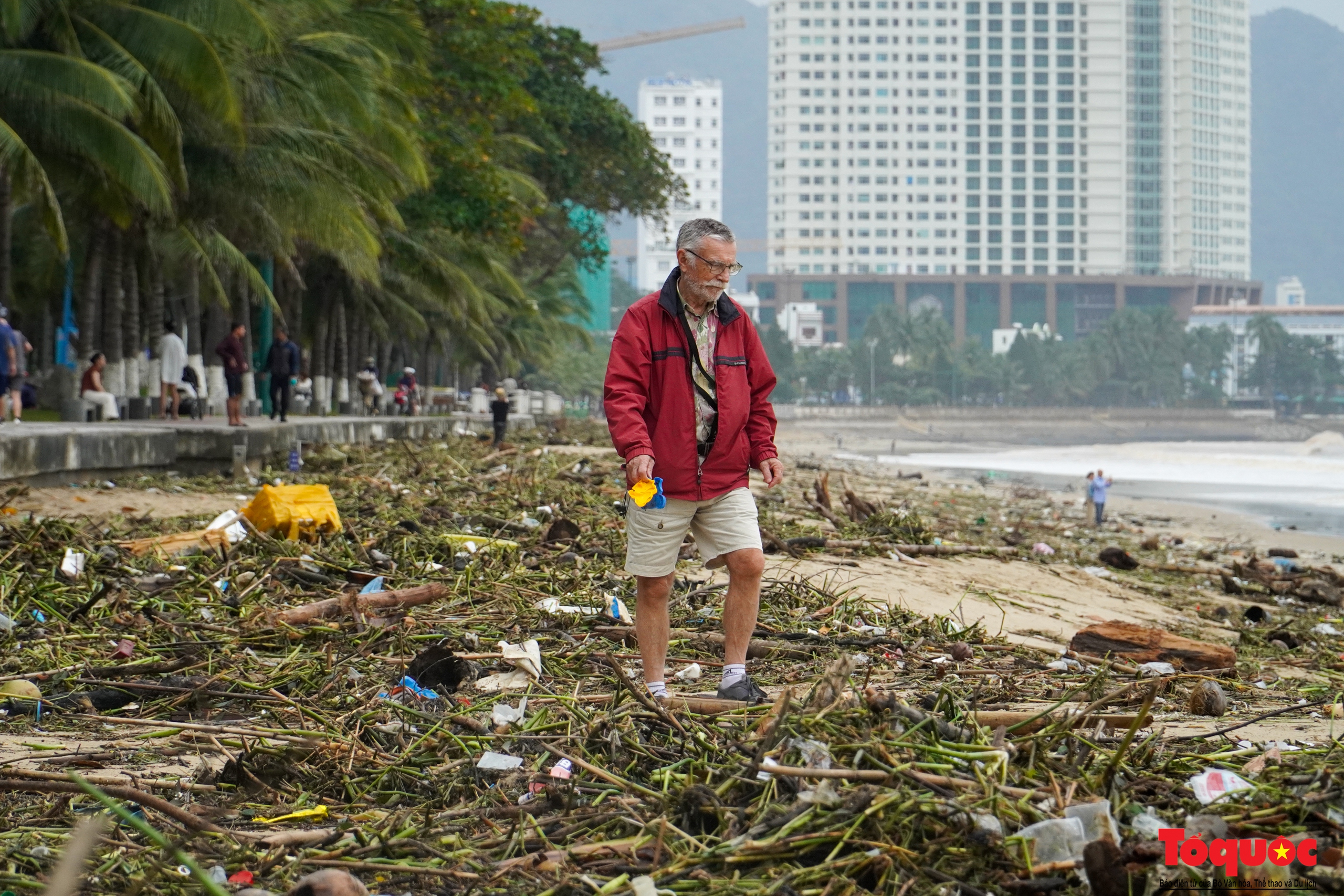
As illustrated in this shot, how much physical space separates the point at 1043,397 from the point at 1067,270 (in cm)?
4337

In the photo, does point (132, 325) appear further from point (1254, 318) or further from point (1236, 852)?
point (1254, 318)

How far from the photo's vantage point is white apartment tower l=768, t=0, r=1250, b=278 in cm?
16062

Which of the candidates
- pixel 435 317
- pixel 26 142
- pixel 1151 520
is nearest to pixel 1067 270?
pixel 435 317

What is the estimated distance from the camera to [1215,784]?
297cm

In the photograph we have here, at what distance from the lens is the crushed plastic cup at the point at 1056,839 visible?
8.49ft

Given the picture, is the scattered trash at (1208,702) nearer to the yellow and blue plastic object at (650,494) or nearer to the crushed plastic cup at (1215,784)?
the crushed plastic cup at (1215,784)

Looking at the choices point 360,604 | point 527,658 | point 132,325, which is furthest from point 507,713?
point 132,325

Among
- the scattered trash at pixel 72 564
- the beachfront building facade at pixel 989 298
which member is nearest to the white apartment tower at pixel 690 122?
the beachfront building facade at pixel 989 298

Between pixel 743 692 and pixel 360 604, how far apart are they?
7.27 feet

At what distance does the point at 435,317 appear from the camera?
36.2 m

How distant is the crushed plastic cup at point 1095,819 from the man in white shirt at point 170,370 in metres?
19.5

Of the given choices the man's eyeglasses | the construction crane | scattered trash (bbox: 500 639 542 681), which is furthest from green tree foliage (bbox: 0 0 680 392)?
the construction crane

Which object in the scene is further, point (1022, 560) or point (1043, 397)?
point (1043, 397)

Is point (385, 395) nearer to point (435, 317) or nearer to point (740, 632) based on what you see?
point (435, 317)
